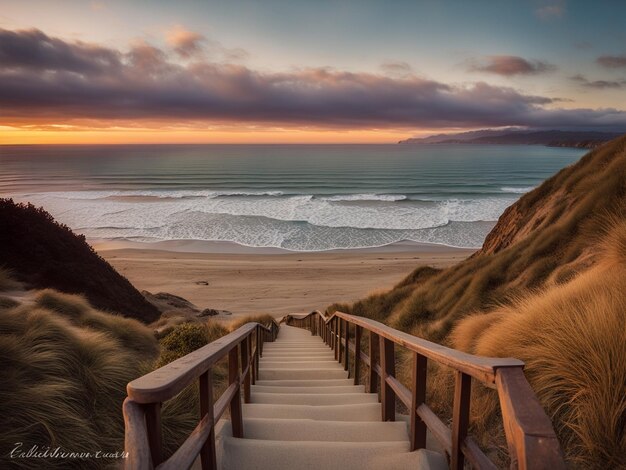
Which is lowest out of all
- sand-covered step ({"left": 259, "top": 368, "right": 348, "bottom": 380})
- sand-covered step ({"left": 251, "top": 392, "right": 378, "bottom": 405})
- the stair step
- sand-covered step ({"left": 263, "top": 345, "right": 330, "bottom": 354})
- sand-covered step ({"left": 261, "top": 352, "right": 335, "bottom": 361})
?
sand-covered step ({"left": 263, "top": 345, "right": 330, "bottom": 354})

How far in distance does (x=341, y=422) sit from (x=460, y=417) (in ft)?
4.84

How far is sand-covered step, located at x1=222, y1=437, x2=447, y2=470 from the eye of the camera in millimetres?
2639

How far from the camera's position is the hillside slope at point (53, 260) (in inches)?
456

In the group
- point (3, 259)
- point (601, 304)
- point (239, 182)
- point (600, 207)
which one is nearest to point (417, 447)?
point (601, 304)

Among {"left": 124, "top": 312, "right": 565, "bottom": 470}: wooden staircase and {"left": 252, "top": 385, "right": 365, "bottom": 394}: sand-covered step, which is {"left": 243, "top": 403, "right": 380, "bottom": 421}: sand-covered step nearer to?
{"left": 124, "top": 312, "right": 565, "bottom": 470}: wooden staircase

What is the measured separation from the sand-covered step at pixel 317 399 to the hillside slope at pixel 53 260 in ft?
30.0

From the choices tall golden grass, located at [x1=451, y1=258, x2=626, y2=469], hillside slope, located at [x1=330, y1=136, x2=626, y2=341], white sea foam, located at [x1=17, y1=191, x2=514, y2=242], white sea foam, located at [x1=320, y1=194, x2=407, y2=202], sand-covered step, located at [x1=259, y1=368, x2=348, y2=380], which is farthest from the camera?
white sea foam, located at [x1=320, y1=194, x2=407, y2=202]

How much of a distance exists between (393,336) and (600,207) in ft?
20.7

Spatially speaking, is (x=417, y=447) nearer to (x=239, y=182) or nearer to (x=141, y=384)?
(x=141, y=384)

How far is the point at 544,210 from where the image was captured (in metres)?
11.1

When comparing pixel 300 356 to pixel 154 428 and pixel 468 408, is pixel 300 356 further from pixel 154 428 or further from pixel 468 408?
pixel 154 428

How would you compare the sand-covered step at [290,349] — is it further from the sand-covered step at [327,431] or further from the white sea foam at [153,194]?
the white sea foam at [153,194]

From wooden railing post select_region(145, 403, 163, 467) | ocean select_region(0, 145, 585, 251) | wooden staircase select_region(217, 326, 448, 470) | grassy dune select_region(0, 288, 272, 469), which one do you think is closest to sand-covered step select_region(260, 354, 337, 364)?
grassy dune select_region(0, 288, 272, 469)

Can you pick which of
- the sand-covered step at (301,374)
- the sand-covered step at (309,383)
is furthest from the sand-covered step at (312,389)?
the sand-covered step at (301,374)
